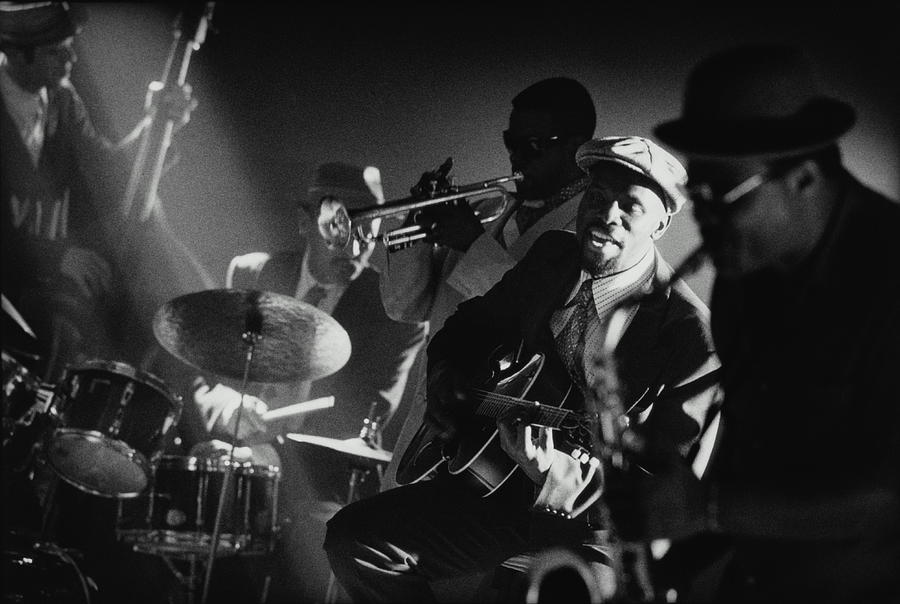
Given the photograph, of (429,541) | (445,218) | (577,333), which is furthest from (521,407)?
(445,218)

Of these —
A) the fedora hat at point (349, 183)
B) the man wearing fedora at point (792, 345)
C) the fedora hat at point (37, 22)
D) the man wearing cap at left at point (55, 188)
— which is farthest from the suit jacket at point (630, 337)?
the fedora hat at point (37, 22)

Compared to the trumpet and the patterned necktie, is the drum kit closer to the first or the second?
the trumpet

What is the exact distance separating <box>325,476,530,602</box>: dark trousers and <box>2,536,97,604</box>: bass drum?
177 centimetres

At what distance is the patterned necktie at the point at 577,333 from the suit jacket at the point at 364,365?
95.2 inches

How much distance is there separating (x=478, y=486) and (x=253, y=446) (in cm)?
233

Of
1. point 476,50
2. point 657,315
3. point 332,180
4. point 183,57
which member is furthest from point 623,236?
point 183,57

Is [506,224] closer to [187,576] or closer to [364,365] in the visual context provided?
[364,365]

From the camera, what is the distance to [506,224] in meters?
4.50

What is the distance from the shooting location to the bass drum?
14.7 ft

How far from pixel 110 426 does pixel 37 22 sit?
7.81 feet

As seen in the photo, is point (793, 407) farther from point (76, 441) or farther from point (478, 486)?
point (76, 441)

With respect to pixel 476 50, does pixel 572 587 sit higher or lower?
lower

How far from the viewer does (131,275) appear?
6207 mm

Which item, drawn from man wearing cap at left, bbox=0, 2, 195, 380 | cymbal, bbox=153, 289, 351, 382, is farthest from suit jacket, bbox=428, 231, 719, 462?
man wearing cap at left, bbox=0, 2, 195, 380
